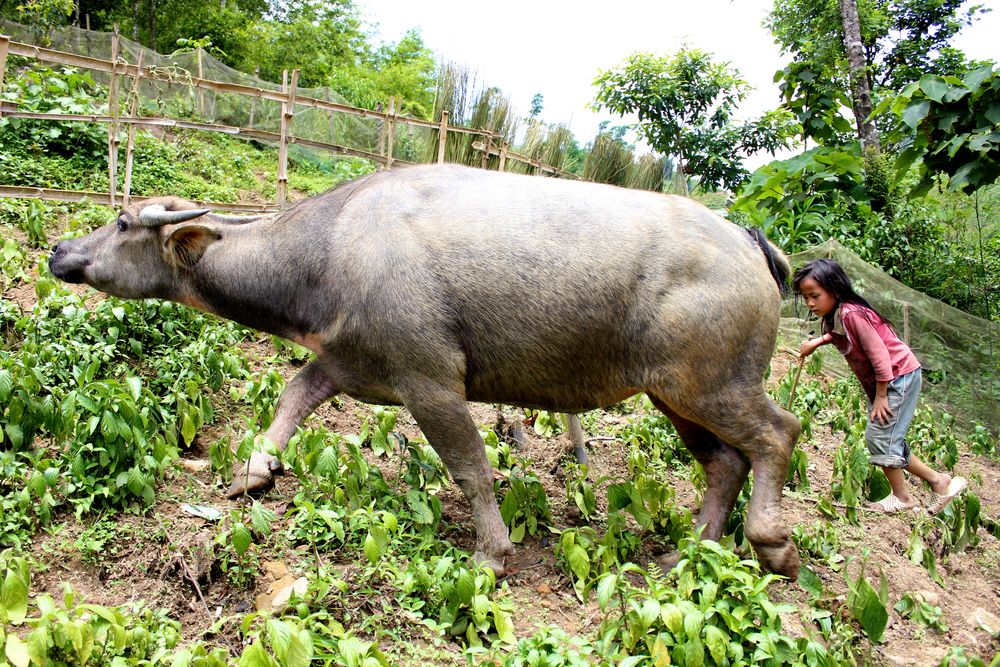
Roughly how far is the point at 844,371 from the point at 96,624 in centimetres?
790

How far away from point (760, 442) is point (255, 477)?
283cm

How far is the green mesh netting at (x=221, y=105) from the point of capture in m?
15.0

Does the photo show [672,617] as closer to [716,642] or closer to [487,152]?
[716,642]

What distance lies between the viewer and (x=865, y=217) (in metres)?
10.9

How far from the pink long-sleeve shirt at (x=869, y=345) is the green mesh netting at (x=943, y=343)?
3069 mm

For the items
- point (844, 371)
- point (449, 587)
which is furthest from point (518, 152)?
point (449, 587)

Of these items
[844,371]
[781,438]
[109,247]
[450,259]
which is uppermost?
[450,259]

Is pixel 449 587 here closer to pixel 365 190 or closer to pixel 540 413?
pixel 365 190

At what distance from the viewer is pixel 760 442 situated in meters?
4.15

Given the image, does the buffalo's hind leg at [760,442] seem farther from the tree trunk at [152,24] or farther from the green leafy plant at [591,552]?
the tree trunk at [152,24]

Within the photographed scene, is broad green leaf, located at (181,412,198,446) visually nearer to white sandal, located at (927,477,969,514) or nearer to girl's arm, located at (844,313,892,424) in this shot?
girl's arm, located at (844,313,892,424)

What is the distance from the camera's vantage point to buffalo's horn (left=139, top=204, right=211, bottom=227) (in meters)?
4.46

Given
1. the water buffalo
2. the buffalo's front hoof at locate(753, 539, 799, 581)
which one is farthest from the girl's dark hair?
the buffalo's front hoof at locate(753, 539, 799, 581)

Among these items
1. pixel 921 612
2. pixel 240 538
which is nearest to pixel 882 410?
pixel 921 612
